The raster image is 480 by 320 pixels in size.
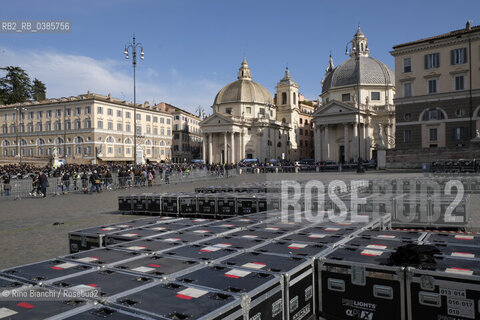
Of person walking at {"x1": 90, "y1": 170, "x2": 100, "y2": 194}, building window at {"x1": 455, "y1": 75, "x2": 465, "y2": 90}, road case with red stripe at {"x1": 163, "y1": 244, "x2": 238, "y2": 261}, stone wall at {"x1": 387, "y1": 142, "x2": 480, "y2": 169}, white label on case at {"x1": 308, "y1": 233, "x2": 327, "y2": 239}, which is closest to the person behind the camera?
road case with red stripe at {"x1": 163, "y1": 244, "x2": 238, "y2": 261}

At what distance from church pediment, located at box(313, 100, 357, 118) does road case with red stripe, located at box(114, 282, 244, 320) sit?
199 feet

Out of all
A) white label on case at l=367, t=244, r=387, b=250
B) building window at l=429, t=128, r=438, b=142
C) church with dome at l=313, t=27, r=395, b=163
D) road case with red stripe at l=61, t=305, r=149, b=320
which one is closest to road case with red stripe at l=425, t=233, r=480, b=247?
white label on case at l=367, t=244, r=387, b=250

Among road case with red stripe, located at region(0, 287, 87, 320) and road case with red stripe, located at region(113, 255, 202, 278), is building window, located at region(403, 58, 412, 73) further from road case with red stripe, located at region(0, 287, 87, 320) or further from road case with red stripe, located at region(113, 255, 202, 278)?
road case with red stripe, located at region(0, 287, 87, 320)

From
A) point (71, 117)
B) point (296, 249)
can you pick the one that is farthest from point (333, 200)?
point (71, 117)

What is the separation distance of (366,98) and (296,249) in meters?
64.0

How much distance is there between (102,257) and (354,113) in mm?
60129

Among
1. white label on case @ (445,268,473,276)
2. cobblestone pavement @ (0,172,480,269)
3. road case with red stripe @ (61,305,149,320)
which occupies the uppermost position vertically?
white label on case @ (445,268,473,276)

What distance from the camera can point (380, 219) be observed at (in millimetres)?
7391

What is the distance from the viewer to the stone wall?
115ft

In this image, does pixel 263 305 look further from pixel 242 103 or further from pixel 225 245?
pixel 242 103

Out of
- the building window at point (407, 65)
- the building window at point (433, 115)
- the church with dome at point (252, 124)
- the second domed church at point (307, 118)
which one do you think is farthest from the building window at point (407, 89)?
the church with dome at point (252, 124)

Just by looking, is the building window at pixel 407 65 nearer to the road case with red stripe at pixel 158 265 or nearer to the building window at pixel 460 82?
the building window at pixel 460 82

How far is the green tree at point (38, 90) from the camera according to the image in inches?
3429

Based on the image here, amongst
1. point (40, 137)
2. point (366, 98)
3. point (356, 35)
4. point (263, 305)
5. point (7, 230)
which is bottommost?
point (7, 230)
